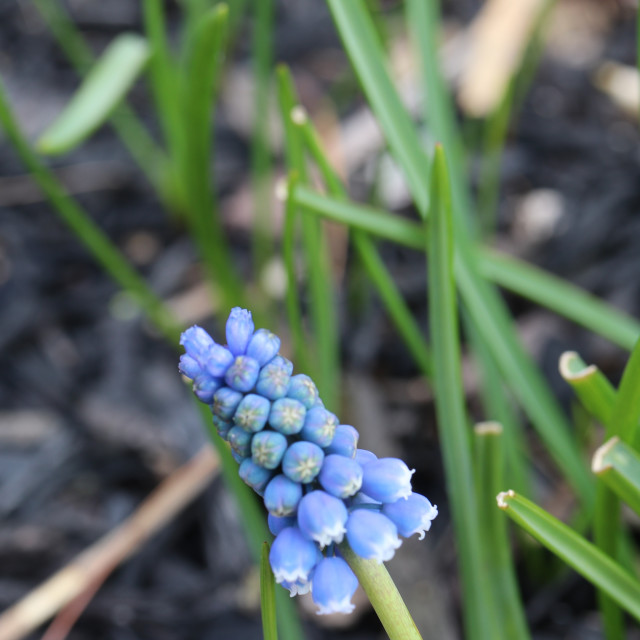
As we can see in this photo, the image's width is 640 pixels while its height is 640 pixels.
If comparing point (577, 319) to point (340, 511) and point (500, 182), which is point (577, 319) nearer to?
point (340, 511)

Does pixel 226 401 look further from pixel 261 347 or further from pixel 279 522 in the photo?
pixel 279 522

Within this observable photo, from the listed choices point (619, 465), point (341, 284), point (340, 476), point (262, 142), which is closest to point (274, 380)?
point (340, 476)

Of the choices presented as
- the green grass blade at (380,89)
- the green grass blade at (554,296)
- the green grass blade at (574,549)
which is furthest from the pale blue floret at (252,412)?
the green grass blade at (554,296)

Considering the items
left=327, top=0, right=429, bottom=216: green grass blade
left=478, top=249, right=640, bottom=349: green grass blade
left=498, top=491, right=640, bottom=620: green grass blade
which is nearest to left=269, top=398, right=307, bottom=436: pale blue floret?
left=498, top=491, right=640, bottom=620: green grass blade

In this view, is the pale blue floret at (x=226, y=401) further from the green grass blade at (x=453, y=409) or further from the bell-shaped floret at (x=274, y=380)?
the green grass blade at (x=453, y=409)

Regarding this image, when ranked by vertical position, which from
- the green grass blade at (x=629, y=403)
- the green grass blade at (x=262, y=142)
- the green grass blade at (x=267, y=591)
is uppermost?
the green grass blade at (x=262, y=142)

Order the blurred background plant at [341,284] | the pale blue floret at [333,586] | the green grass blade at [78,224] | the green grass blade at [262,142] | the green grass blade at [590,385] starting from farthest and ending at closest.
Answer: the green grass blade at [262,142], the green grass blade at [78,224], the blurred background plant at [341,284], the green grass blade at [590,385], the pale blue floret at [333,586]

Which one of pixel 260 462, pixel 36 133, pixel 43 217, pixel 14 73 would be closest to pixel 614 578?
pixel 260 462
